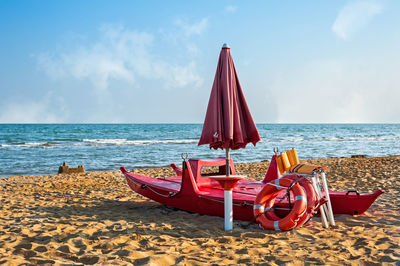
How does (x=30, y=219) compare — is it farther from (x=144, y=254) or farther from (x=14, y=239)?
(x=144, y=254)

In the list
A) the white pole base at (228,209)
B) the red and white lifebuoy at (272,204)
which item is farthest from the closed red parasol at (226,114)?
the red and white lifebuoy at (272,204)

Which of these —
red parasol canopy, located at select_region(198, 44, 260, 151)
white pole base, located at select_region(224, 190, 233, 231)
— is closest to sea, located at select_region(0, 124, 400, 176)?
white pole base, located at select_region(224, 190, 233, 231)

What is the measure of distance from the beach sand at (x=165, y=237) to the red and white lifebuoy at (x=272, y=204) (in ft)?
0.46

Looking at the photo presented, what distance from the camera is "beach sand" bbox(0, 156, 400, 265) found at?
3959mm

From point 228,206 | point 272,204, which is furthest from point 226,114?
point 272,204

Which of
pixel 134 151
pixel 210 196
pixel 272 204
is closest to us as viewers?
pixel 272 204

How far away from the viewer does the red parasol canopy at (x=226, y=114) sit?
476 centimetres

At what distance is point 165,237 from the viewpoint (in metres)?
4.86

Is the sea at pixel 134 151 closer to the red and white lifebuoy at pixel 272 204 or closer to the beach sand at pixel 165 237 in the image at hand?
the beach sand at pixel 165 237

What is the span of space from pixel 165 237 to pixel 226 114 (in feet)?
6.63

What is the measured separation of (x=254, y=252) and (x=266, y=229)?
1.04 m

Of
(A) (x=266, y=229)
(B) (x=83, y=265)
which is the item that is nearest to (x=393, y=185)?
(A) (x=266, y=229)

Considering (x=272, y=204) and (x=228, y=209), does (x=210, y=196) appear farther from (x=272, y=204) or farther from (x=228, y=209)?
(x=272, y=204)

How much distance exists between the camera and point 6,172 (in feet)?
47.0
